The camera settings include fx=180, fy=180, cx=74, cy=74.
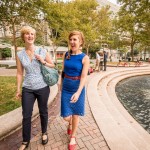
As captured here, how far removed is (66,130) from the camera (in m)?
3.98

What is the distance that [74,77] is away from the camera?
298 centimetres

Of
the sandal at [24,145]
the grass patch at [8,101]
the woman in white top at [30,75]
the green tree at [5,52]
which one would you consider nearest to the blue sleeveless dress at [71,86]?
the woman in white top at [30,75]

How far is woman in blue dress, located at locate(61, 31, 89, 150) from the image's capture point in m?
2.87

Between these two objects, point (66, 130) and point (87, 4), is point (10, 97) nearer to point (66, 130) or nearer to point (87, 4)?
point (66, 130)

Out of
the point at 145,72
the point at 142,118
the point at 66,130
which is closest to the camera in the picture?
the point at 66,130

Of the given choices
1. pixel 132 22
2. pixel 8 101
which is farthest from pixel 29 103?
pixel 132 22

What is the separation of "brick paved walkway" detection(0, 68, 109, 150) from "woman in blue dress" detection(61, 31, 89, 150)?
302 millimetres

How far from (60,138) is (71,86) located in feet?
4.08

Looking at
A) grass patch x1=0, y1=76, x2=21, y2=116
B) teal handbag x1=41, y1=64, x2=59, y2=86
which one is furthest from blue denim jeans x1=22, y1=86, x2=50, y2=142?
grass patch x1=0, y1=76, x2=21, y2=116

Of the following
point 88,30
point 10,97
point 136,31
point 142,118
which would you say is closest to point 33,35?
point 10,97

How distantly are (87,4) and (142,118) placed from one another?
24.2 metres

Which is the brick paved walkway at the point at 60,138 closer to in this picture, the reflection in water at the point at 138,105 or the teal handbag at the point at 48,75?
the teal handbag at the point at 48,75

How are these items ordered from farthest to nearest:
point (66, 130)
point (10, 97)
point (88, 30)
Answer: point (88, 30) → point (10, 97) → point (66, 130)

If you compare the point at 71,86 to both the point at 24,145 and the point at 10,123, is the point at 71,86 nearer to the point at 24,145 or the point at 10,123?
the point at 24,145
